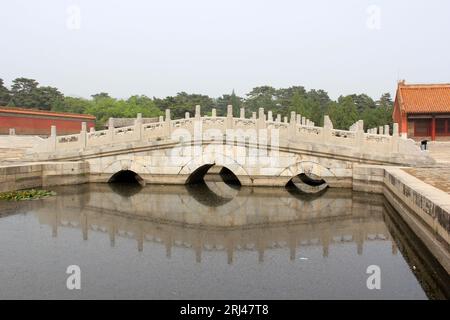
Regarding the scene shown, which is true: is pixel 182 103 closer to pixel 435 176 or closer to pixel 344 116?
pixel 344 116

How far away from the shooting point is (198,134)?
16.5 metres

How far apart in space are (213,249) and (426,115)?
2325 cm

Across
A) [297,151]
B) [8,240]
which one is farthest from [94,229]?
[297,151]

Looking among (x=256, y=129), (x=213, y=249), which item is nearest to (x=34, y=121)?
(x=256, y=129)

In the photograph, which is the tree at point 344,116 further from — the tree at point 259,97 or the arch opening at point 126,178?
the tree at point 259,97

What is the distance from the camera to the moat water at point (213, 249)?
632 centimetres

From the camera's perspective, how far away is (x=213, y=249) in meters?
8.62

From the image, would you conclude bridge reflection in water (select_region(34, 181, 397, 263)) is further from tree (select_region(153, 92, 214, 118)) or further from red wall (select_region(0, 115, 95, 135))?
tree (select_region(153, 92, 214, 118))

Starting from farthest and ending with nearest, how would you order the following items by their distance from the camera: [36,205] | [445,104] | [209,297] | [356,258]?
1. [445,104]
2. [36,205]
3. [356,258]
4. [209,297]

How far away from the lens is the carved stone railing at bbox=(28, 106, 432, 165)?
48.8 feet

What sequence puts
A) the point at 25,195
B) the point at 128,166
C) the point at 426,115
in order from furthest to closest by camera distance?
the point at 426,115 < the point at 128,166 < the point at 25,195
